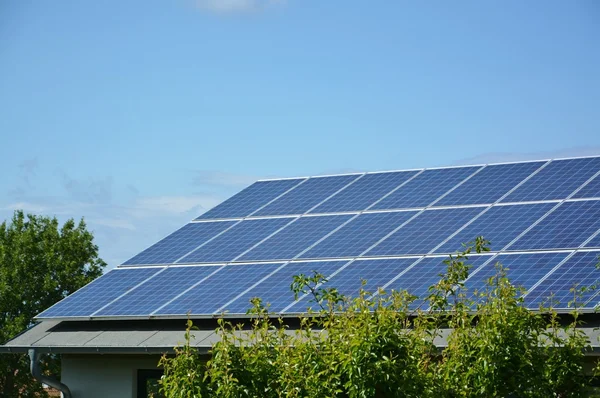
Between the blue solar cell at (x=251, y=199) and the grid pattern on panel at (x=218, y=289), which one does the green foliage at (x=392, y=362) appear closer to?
the grid pattern on panel at (x=218, y=289)

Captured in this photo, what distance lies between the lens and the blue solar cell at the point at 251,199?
2295 cm

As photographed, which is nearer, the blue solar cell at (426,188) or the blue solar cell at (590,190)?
the blue solar cell at (590,190)

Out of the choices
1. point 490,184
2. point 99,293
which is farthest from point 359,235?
point 99,293

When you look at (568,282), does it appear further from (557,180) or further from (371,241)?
(557,180)

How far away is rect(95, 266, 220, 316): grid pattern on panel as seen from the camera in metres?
18.0

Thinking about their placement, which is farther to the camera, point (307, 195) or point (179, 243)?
point (307, 195)

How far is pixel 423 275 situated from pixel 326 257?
2.66 m

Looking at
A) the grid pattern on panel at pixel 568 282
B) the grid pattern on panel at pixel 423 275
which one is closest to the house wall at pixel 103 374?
the grid pattern on panel at pixel 423 275

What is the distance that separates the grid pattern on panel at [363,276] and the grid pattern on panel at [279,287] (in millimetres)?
295

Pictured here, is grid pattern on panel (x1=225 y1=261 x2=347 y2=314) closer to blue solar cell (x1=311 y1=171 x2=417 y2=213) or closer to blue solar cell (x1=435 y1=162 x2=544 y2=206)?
blue solar cell (x1=311 y1=171 x2=417 y2=213)

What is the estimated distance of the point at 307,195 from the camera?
2303cm

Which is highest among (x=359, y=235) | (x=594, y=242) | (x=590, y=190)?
(x=590, y=190)

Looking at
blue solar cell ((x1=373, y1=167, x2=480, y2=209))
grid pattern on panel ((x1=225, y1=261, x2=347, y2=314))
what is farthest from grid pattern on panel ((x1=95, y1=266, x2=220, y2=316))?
blue solar cell ((x1=373, y1=167, x2=480, y2=209))

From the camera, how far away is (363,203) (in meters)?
21.4
